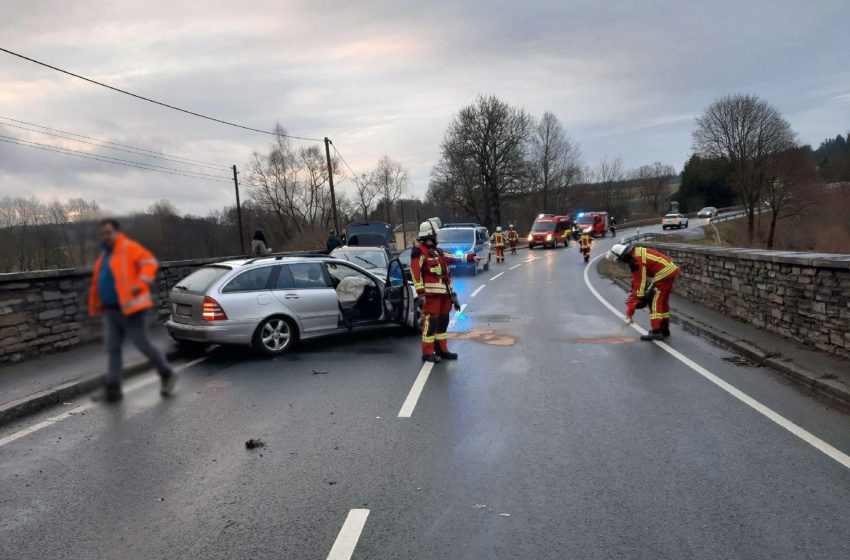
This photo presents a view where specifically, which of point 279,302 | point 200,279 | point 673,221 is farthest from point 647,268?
point 673,221

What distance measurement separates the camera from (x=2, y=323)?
6.45m

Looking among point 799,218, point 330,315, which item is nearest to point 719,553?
point 330,315

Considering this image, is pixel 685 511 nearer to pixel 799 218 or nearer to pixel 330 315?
pixel 330 315

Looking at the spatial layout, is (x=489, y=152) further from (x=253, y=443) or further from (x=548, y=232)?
(x=253, y=443)

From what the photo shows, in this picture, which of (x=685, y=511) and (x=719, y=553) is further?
(x=685, y=511)

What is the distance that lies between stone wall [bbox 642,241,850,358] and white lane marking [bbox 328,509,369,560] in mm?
7348

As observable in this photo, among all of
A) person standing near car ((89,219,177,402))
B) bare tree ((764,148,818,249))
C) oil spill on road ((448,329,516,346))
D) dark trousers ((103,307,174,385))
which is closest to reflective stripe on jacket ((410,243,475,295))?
oil spill on road ((448,329,516,346))

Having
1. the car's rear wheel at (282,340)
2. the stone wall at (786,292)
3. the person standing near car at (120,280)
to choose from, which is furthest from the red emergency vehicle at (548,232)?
the person standing near car at (120,280)

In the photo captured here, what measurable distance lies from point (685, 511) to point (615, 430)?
1772 millimetres

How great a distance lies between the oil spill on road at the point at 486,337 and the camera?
1099 cm

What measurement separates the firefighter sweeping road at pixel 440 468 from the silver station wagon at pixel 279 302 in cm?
Result: 30

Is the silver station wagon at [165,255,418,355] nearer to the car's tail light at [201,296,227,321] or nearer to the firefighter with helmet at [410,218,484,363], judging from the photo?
the car's tail light at [201,296,227,321]

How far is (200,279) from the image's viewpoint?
2.25m

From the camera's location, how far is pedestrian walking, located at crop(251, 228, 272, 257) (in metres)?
2.08
